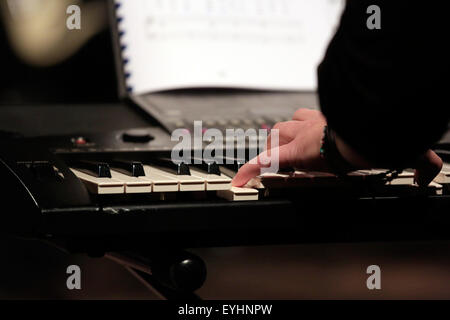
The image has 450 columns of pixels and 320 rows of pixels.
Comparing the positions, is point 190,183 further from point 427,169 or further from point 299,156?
point 427,169

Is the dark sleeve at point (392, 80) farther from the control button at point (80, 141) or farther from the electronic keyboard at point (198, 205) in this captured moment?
the control button at point (80, 141)

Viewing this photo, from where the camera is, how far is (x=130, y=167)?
0.87 metres

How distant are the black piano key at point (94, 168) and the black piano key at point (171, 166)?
0.09m

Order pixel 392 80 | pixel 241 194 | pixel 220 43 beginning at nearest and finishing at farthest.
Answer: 1. pixel 392 80
2. pixel 241 194
3. pixel 220 43

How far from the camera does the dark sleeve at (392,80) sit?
71 cm

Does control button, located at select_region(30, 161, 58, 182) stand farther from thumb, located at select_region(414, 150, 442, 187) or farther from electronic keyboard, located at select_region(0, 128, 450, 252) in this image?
thumb, located at select_region(414, 150, 442, 187)

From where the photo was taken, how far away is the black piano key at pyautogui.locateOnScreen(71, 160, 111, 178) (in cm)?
83

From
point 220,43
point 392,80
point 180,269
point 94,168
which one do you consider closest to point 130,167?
point 94,168

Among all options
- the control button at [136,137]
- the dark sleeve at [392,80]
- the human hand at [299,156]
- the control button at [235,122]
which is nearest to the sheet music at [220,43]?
the control button at [235,122]

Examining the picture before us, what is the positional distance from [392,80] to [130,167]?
14.0 inches

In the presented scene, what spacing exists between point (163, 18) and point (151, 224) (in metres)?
0.83

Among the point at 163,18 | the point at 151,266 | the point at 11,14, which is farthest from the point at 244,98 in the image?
the point at 151,266

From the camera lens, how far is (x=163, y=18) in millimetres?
1498

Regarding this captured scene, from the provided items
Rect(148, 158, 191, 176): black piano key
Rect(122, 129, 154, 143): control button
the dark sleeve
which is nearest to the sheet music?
Rect(122, 129, 154, 143): control button
